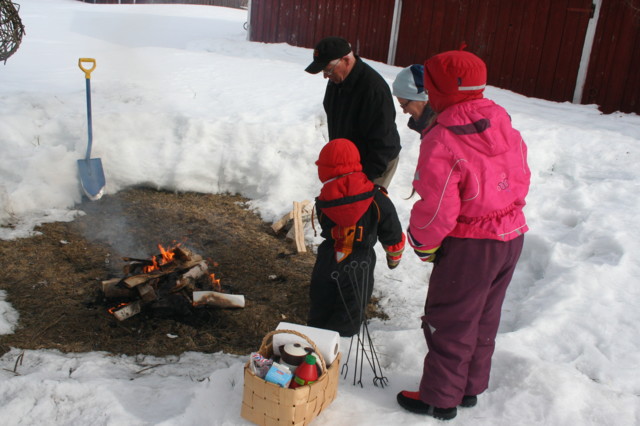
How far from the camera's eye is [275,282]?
4.98 m

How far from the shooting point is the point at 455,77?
255 cm

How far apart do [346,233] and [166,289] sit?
170cm

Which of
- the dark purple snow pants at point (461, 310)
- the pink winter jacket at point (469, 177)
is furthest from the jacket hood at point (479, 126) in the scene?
the dark purple snow pants at point (461, 310)

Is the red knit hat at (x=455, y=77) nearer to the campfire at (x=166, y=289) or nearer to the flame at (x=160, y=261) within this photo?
the campfire at (x=166, y=289)

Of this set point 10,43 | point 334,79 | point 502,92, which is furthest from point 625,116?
point 10,43

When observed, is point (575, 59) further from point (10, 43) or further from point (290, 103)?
point (10, 43)

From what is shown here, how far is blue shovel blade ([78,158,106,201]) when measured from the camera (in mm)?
6258

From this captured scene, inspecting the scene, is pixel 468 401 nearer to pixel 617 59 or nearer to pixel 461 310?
pixel 461 310

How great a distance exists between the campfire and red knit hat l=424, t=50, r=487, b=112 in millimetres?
2517

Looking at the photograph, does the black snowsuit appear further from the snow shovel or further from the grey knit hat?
the snow shovel

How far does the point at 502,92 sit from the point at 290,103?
13.8ft

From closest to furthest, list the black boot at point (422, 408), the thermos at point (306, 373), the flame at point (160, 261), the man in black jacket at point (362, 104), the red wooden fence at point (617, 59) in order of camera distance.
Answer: the thermos at point (306, 373) → the black boot at point (422, 408) → the man in black jacket at point (362, 104) → the flame at point (160, 261) → the red wooden fence at point (617, 59)

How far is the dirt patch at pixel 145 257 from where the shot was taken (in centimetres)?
387

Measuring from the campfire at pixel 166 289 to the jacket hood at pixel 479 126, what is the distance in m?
2.52
